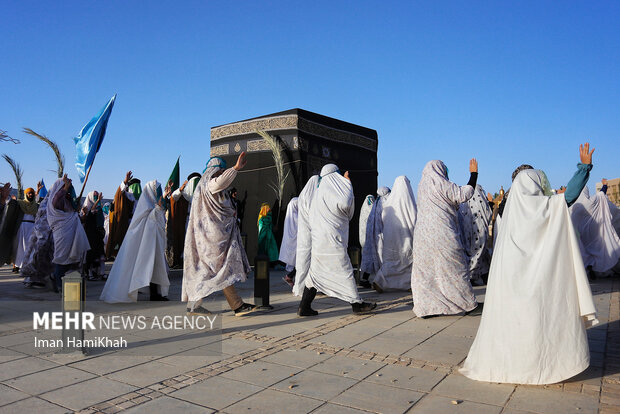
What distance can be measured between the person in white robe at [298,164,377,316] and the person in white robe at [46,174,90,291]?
372cm

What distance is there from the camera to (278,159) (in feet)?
37.7

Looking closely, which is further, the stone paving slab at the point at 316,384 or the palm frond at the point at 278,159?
the palm frond at the point at 278,159

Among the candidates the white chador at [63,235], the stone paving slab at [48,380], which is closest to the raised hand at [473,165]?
the stone paving slab at [48,380]

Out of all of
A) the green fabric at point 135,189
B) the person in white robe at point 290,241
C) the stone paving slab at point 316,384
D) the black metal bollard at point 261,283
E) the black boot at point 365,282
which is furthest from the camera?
the person in white robe at point 290,241

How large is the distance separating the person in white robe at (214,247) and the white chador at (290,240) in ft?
11.9

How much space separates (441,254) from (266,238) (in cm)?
582

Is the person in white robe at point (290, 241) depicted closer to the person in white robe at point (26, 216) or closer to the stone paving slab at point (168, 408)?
the person in white robe at point (26, 216)

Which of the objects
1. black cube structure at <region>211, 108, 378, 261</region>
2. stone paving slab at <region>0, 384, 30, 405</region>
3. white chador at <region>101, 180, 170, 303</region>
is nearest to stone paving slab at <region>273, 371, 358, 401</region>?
stone paving slab at <region>0, 384, 30, 405</region>

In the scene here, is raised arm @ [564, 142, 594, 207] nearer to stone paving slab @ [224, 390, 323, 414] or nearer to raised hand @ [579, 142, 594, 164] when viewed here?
raised hand @ [579, 142, 594, 164]

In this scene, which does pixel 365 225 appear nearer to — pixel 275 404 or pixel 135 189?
pixel 135 189

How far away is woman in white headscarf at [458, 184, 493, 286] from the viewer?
7.67 metres

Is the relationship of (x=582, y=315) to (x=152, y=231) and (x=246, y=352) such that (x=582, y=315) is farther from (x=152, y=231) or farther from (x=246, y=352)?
(x=152, y=231)

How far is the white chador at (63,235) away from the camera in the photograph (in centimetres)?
664

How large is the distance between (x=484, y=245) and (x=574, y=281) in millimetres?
4991
